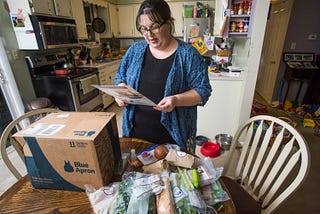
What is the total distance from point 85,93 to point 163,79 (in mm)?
2017

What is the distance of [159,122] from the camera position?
42.8 inches

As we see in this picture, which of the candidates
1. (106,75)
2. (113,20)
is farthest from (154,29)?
(113,20)

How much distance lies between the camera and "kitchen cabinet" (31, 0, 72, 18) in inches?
85.2

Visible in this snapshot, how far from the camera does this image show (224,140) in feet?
7.47

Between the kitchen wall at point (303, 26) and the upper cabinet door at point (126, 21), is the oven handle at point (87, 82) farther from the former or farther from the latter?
the kitchen wall at point (303, 26)

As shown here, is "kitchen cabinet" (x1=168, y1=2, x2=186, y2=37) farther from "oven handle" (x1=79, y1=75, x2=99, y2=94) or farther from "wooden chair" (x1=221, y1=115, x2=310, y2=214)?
"wooden chair" (x1=221, y1=115, x2=310, y2=214)

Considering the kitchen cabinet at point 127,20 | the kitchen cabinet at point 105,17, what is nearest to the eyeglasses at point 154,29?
the kitchen cabinet at point 105,17

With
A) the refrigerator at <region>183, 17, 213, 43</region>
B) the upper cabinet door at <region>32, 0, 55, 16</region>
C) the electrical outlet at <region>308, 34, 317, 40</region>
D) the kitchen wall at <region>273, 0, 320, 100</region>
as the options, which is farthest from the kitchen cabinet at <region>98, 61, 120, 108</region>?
the electrical outlet at <region>308, 34, 317, 40</region>

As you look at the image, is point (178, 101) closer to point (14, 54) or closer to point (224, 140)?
point (224, 140)

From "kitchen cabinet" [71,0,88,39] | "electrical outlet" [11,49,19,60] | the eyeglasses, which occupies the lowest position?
"electrical outlet" [11,49,19,60]

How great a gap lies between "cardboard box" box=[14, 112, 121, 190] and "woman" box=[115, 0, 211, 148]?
335 mm

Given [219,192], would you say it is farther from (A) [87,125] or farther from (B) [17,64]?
(B) [17,64]

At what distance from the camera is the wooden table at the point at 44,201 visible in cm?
65

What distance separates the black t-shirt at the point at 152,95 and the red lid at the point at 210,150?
45.0 inches
